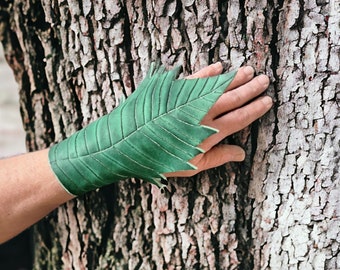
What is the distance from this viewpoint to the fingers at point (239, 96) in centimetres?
157

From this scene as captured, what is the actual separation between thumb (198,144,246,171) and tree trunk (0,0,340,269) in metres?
0.05

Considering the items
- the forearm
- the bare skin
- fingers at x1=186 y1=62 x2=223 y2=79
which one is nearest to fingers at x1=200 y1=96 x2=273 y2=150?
the bare skin

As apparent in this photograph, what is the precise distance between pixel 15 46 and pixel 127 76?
0.49 metres

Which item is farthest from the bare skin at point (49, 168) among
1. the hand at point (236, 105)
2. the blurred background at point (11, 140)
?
the blurred background at point (11, 140)

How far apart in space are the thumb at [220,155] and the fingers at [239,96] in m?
0.12

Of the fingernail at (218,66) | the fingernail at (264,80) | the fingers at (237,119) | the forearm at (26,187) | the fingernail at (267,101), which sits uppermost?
the fingernail at (218,66)

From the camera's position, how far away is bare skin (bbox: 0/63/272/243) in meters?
1.59

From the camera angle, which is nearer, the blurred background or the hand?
Answer: the hand

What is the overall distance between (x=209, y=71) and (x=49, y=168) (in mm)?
533

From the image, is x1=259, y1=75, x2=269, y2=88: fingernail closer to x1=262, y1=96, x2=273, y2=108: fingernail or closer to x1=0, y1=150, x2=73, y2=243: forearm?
x1=262, y1=96, x2=273, y2=108: fingernail

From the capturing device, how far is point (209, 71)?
161cm

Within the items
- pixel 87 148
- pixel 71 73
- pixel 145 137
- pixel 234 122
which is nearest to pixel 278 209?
pixel 234 122

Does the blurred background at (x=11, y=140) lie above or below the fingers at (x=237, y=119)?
above

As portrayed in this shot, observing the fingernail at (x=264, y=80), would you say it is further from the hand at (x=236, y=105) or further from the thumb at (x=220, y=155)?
the thumb at (x=220, y=155)
